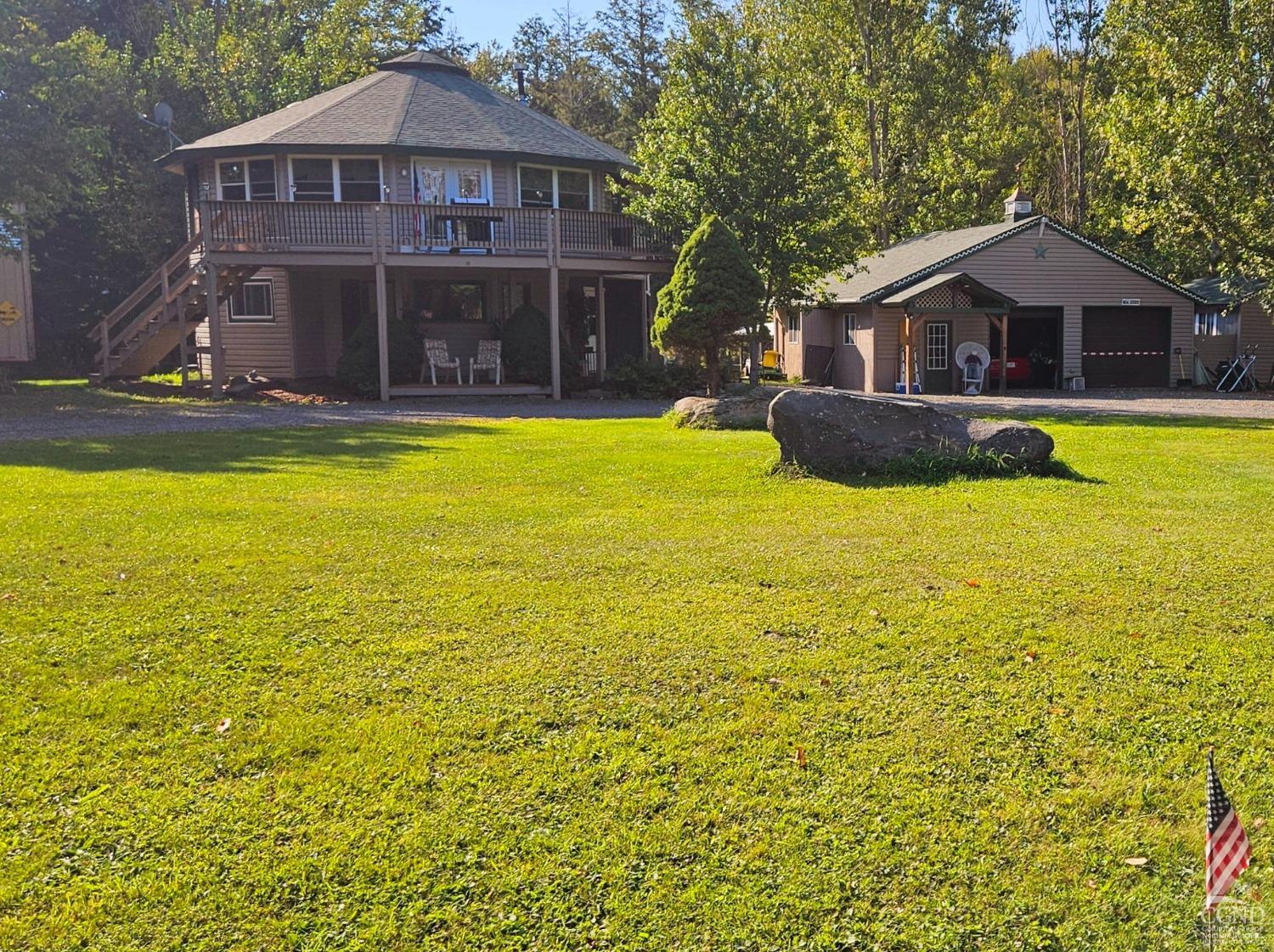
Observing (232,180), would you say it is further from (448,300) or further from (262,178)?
(448,300)

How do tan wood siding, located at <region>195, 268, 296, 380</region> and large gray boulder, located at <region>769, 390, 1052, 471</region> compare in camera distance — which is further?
tan wood siding, located at <region>195, 268, 296, 380</region>

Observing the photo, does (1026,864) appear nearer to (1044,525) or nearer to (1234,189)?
(1044,525)

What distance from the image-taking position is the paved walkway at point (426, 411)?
16.1m

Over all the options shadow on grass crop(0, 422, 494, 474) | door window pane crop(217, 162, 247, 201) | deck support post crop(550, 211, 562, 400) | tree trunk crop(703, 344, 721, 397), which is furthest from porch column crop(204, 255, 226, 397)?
tree trunk crop(703, 344, 721, 397)

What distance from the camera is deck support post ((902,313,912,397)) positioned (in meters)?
27.0

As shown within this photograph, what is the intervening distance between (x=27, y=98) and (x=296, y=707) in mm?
20356

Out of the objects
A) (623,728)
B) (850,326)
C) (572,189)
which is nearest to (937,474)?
(623,728)

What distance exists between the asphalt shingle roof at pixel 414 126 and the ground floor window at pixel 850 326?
747 cm

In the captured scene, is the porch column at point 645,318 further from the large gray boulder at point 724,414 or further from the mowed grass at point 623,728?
the mowed grass at point 623,728

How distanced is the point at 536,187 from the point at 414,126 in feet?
10.2

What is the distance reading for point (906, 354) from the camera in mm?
27375

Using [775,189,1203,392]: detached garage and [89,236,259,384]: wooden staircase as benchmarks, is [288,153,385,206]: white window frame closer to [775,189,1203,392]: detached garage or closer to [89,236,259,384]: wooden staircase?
[89,236,259,384]: wooden staircase

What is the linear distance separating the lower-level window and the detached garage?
1397 cm

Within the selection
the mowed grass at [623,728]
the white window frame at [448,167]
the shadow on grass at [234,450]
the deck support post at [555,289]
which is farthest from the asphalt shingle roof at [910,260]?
the mowed grass at [623,728]
